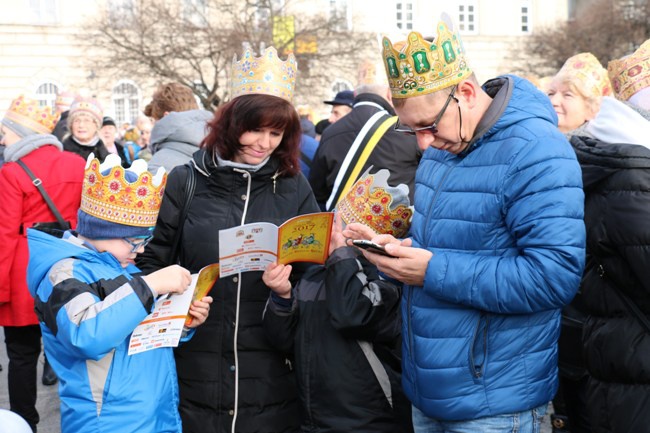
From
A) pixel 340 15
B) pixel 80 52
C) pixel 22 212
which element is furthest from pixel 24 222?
pixel 80 52

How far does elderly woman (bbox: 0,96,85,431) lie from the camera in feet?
15.9

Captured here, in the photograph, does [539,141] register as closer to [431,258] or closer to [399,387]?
[431,258]

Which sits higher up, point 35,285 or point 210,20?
point 210,20

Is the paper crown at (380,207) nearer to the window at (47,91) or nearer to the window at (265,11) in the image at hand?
the window at (265,11)

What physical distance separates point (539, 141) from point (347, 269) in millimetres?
922

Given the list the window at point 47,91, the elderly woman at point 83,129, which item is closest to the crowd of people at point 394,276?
the elderly woman at point 83,129

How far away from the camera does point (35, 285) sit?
9.13ft

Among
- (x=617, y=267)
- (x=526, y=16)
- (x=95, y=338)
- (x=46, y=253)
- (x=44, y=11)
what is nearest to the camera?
(x=617, y=267)

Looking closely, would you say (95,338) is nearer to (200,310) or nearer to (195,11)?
(200,310)

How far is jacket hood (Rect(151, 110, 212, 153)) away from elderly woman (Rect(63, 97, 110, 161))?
2.24 metres

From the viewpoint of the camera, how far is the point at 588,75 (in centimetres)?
457

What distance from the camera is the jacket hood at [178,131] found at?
5.29 meters

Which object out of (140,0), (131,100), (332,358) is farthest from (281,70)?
(131,100)

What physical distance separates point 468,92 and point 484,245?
1.61ft
